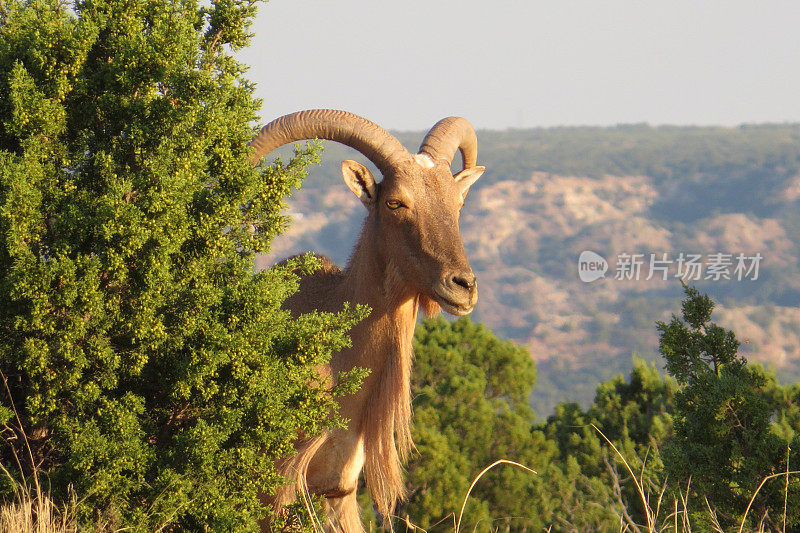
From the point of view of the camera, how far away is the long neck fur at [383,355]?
685 centimetres

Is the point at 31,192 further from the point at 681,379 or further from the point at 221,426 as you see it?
the point at 681,379

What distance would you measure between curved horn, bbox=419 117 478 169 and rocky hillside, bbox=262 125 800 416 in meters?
89.7

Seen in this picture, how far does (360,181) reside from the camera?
716 centimetres

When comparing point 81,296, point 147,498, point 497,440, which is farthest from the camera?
point 497,440

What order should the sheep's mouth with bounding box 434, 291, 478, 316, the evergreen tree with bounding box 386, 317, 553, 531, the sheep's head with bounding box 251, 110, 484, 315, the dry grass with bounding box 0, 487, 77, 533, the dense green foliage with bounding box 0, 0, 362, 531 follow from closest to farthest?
the dry grass with bounding box 0, 487, 77, 533
the dense green foliage with bounding box 0, 0, 362, 531
the sheep's mouth with bounding box 434, 291, 478, 316
the sheep's head with bounding box 251, 110, 484, 315
the evergreen tree with bounding box 386, 317, 553, 531

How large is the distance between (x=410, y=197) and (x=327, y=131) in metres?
1.12

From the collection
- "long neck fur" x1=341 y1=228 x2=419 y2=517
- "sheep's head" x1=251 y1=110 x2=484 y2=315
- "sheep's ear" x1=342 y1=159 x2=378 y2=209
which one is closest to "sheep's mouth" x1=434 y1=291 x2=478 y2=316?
"sheep's head" x1=251 y1=110 x2=484 y2=315

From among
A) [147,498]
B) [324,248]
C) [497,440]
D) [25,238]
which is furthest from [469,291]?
[324,248]

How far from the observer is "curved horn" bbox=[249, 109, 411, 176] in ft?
23.9

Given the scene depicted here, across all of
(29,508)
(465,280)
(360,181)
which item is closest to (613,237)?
(360,181)

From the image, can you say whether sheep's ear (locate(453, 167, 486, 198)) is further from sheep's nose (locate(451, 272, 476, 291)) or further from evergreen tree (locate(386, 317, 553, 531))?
evergreen tree (locate(386, 317, 553, 531))

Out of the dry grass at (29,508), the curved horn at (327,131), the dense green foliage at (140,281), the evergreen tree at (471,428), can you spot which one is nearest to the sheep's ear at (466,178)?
the curved horn at (327,131)

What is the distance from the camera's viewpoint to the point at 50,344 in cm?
470

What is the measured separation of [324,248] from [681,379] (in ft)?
370
